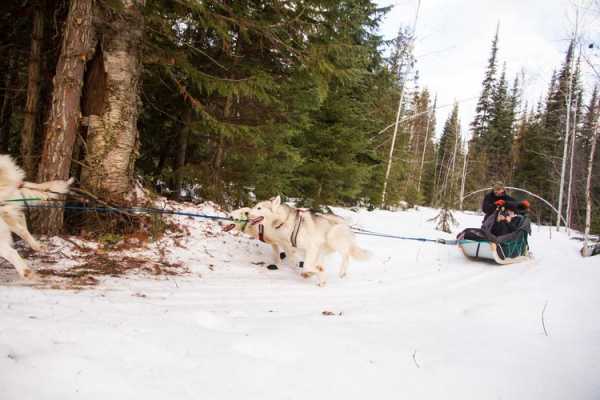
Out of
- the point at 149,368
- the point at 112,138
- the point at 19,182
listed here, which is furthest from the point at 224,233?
the point at 149,368

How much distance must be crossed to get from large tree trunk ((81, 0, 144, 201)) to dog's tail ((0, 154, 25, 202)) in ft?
4.70

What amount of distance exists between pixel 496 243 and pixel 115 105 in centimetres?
753

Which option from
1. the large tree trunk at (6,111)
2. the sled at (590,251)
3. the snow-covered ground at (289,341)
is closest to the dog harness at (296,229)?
the snow-covered ground at (289,341)

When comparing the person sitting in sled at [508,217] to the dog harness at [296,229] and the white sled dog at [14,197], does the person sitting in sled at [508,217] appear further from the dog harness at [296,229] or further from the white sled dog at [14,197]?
the white sled dog at [14,197]

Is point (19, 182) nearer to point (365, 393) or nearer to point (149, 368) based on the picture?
point (149, 368)

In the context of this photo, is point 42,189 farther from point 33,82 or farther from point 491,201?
point 491,201

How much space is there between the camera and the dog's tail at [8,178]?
3.68m

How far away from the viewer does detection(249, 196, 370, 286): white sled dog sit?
5.09 metres

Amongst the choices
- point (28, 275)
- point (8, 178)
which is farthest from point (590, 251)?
point (8, 178)

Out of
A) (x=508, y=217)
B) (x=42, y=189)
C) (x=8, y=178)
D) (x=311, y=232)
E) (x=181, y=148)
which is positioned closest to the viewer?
(x=8, y=178)

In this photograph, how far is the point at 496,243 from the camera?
6.91 meters

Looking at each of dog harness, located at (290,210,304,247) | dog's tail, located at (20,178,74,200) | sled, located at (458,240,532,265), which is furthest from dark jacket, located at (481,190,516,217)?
dog's tail, located at (20,178,74,200)

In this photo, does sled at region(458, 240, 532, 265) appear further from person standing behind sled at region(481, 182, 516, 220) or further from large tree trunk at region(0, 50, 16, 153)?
large tree trunk at region(0, 50, 16, 153)

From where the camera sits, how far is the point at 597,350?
277 centimetres
